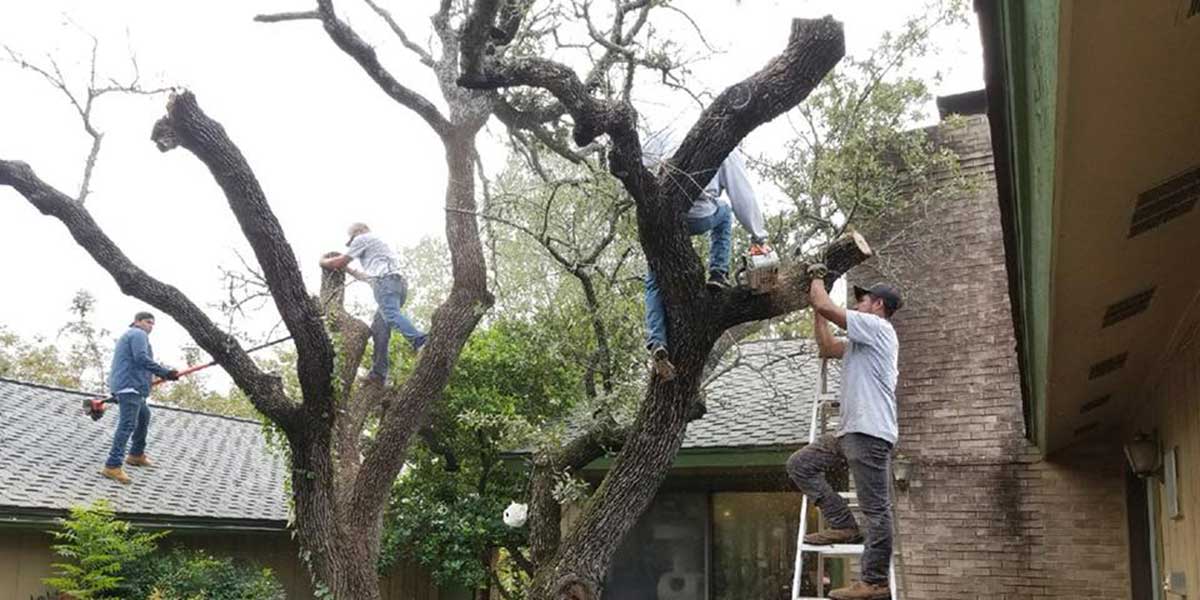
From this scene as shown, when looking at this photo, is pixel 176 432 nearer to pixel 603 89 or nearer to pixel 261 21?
pixel 261 21

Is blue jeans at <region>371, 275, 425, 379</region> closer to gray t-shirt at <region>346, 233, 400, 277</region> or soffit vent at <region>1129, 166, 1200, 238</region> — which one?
gray t-shirt at <region>346, 233, 400, 277</region>

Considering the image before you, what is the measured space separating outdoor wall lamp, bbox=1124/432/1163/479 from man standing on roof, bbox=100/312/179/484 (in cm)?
717

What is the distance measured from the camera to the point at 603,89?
264 inches

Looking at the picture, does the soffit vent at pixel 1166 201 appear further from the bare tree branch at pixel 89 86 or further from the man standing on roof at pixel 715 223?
the bare tree branch at pixel 89 86

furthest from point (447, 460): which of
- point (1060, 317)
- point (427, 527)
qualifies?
point (1060, 317)

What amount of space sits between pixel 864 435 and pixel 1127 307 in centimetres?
116

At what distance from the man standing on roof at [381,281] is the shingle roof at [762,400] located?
261 cm

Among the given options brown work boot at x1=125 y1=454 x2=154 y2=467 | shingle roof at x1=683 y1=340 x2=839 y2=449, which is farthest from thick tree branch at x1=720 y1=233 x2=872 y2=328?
brown work boot at x1=125 y1=454 x2=154 y2=467

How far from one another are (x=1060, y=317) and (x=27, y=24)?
684 cm

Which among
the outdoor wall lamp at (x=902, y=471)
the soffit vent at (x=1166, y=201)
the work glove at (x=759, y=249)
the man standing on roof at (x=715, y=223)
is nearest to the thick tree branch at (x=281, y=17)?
the man standing on roof at (x=715, y=223)

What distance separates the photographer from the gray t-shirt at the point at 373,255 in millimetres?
8141

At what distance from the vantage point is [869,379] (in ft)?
15.6

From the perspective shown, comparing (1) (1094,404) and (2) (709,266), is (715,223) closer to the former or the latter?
(2) (709,266)

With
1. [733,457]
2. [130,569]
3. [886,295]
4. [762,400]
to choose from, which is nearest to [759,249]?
[886,295]
